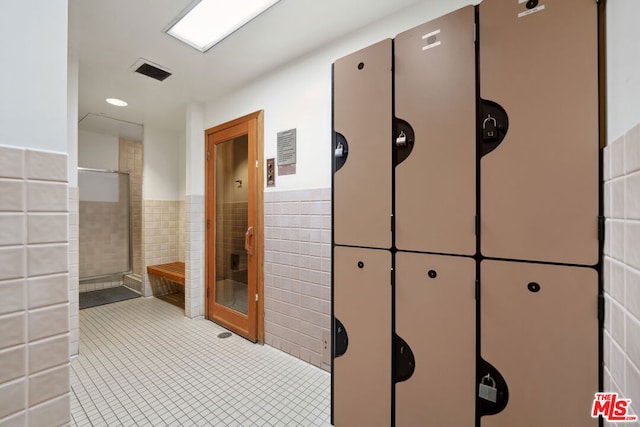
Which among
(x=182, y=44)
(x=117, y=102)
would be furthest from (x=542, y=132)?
(x=117, y=102)

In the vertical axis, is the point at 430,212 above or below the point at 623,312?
above

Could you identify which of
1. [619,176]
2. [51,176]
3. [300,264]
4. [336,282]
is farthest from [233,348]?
[619,176]

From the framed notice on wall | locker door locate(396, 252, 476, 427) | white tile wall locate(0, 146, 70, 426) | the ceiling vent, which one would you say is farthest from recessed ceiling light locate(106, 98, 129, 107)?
locker door locate(396, 252, 476, 427)

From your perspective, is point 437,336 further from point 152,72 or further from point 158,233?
point 158,233

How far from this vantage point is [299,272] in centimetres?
222

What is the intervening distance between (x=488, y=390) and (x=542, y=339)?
0.30 metres

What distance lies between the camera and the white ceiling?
1672 mm

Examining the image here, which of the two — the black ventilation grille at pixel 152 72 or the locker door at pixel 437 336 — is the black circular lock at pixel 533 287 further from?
the black ventilation grille at pixel 152 72

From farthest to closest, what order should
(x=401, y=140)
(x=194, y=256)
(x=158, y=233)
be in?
(x=158, y=233)
(x=194, y=256)
(x=401, y=140)

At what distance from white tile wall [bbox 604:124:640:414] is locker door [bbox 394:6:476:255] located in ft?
→ 1.28

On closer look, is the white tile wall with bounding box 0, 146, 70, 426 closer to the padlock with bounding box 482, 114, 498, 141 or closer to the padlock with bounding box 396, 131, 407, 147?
the padlock with bounding box 396, 131, 407, 147

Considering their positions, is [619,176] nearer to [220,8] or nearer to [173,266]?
[220,8]

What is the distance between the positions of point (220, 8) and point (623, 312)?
243cm

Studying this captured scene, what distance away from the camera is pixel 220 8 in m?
1.71
